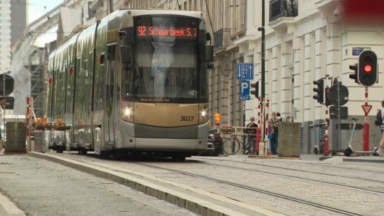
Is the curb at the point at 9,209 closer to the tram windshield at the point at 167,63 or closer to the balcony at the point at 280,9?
the tram windshield at the point at 167,63

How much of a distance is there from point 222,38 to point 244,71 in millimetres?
18129

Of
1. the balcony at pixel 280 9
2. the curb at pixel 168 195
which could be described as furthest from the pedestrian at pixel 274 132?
the curb at pixel 168 195

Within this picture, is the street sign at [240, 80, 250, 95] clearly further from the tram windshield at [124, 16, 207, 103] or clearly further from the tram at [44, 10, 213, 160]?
the tram windshield at [124, 16, 207, 103]

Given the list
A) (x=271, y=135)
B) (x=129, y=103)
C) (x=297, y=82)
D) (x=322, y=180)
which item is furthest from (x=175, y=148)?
(x=297, y=82)

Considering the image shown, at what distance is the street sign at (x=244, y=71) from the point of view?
36531mm

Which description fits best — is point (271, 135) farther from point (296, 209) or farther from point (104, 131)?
point (296, 209)

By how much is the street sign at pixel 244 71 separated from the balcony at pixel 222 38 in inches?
673

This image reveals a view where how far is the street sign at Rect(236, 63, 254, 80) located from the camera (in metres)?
36.5

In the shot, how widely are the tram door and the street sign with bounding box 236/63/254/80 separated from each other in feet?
42.2

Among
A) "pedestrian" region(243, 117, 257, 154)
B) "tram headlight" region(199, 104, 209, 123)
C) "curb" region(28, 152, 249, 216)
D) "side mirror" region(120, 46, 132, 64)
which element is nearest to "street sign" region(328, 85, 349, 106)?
"tram headlight" region(199, 104, 209, 123)

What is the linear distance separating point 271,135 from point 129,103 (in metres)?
16.3

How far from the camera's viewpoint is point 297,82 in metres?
40.3

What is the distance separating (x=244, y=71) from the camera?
3666cm

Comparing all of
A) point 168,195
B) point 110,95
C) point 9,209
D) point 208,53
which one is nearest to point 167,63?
point 208,53
